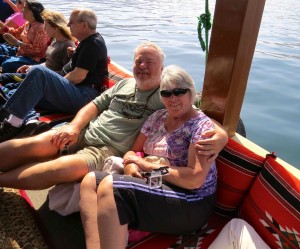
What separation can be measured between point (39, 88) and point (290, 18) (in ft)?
36.3

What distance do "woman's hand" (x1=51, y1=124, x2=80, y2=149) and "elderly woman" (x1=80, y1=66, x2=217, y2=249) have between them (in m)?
0.52

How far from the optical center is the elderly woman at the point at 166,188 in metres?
1.63

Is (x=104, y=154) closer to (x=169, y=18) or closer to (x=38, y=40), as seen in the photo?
(x=38, y=40)

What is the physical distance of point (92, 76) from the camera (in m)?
3.27

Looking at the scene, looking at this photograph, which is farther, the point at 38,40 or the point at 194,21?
the point at 194,21

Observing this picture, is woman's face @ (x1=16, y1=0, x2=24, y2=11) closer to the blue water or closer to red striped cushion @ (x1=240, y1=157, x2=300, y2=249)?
the blue water

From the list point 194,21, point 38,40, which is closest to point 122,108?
point 38,40

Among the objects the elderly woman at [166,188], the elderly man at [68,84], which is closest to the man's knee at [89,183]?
the elderly woman at [166,188]

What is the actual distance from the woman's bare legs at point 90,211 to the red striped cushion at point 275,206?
86 cm

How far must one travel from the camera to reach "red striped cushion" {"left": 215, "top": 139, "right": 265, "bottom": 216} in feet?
6.21

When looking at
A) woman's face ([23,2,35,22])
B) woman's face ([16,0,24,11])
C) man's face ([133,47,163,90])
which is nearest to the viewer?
man's face ([133,47,163,90])

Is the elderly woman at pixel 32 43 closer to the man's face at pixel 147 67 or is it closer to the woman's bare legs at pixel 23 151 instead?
the woman's bare legs at pixel 23 151

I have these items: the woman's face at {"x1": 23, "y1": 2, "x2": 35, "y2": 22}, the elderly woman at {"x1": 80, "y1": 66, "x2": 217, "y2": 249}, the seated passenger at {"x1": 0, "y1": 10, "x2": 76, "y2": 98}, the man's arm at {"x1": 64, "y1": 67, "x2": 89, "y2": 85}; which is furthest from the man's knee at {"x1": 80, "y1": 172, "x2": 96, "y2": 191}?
the woman's face at {"x1": 23, "y1": 2, "x2": 35, "y2": 22}

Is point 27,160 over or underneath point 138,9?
over
